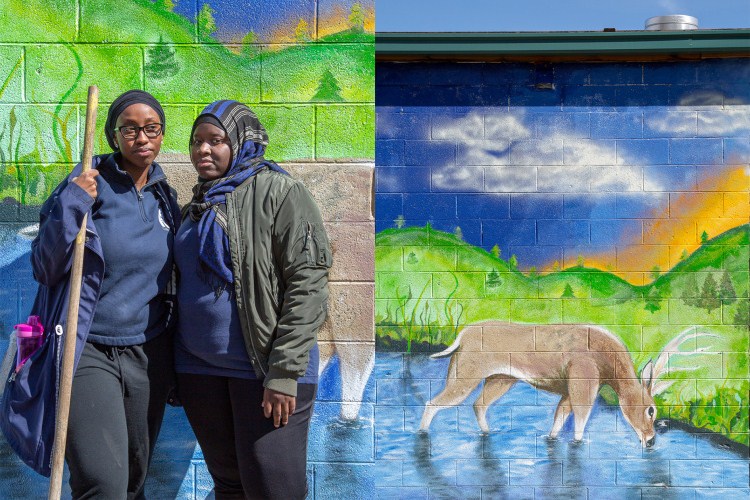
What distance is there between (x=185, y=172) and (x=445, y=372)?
2.44m

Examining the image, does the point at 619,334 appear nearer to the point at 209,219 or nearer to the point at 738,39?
the point at 738,39

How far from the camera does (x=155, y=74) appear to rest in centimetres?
427

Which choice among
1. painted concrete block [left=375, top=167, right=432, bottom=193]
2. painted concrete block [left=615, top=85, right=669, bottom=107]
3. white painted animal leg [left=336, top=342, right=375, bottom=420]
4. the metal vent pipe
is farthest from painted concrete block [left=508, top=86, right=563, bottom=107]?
white painted animal leg [left=336, top=342, right=375, bottom=420]

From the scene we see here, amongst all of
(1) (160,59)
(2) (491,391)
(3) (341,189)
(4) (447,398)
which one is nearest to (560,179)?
(2) (491,391)

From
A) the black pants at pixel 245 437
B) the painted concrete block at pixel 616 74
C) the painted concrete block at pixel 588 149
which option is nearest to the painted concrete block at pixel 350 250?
the black pants at pixel 245 437

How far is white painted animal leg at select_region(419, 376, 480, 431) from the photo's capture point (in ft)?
19.7

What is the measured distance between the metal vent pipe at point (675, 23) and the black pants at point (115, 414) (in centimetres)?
402

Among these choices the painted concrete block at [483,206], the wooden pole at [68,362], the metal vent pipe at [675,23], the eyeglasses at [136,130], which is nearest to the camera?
the wooden pole at [68,362]

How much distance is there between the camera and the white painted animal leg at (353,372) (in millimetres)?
4223

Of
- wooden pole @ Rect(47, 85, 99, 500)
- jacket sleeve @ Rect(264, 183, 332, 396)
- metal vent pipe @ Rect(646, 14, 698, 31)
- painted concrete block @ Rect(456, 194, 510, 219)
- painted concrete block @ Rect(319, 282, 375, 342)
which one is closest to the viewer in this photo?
wooden pole @ Rect(47, 85, 99, 500)

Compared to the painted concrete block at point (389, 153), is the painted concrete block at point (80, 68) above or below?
above

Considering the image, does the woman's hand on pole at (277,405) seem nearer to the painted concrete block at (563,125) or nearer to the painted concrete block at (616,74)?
the painted concrete block at (563,125)

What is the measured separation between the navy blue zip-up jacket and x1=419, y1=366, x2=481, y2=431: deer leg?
2.99 m

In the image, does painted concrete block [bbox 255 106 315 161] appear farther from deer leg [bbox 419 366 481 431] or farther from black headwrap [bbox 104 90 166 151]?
deer leg [bbox 419 366 481 431]
